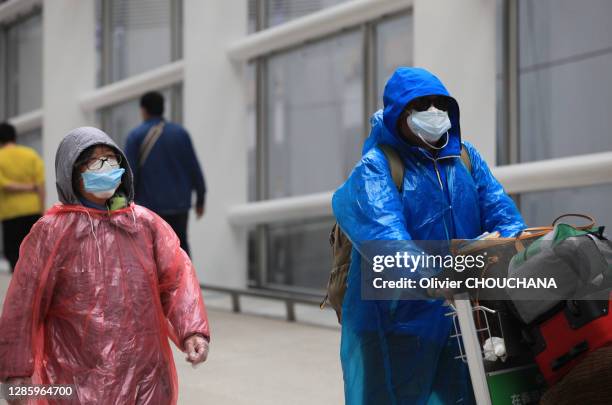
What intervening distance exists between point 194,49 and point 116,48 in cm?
410

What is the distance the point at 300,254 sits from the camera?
10461 millimetres

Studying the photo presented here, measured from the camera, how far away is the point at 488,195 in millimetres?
3510

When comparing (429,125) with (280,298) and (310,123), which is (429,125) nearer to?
(280,298)

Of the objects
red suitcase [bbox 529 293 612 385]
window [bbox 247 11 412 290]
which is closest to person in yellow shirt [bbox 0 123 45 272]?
window [bbox 247 11 412 290]

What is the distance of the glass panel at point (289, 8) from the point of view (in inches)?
404

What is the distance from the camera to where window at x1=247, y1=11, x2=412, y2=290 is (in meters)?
9.51

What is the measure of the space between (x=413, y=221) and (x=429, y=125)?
→ 0.32m

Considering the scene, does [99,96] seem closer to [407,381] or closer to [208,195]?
[208,195]

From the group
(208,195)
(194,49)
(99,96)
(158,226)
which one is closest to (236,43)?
(194,49)

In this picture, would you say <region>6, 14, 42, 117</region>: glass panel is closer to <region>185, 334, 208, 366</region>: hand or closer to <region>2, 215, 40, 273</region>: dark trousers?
<region>2, 215, 40, 273</region>: dark trousers

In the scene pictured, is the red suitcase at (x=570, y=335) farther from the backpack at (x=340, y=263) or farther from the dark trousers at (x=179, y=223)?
the dark trousers at (x=179, y=223)

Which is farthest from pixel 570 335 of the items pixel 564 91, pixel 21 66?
pixel 21 66

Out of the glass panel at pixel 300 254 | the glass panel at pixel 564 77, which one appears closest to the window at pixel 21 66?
the glass panel at pixel 300 254

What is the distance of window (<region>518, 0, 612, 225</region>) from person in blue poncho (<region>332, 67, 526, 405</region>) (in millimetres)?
3999
